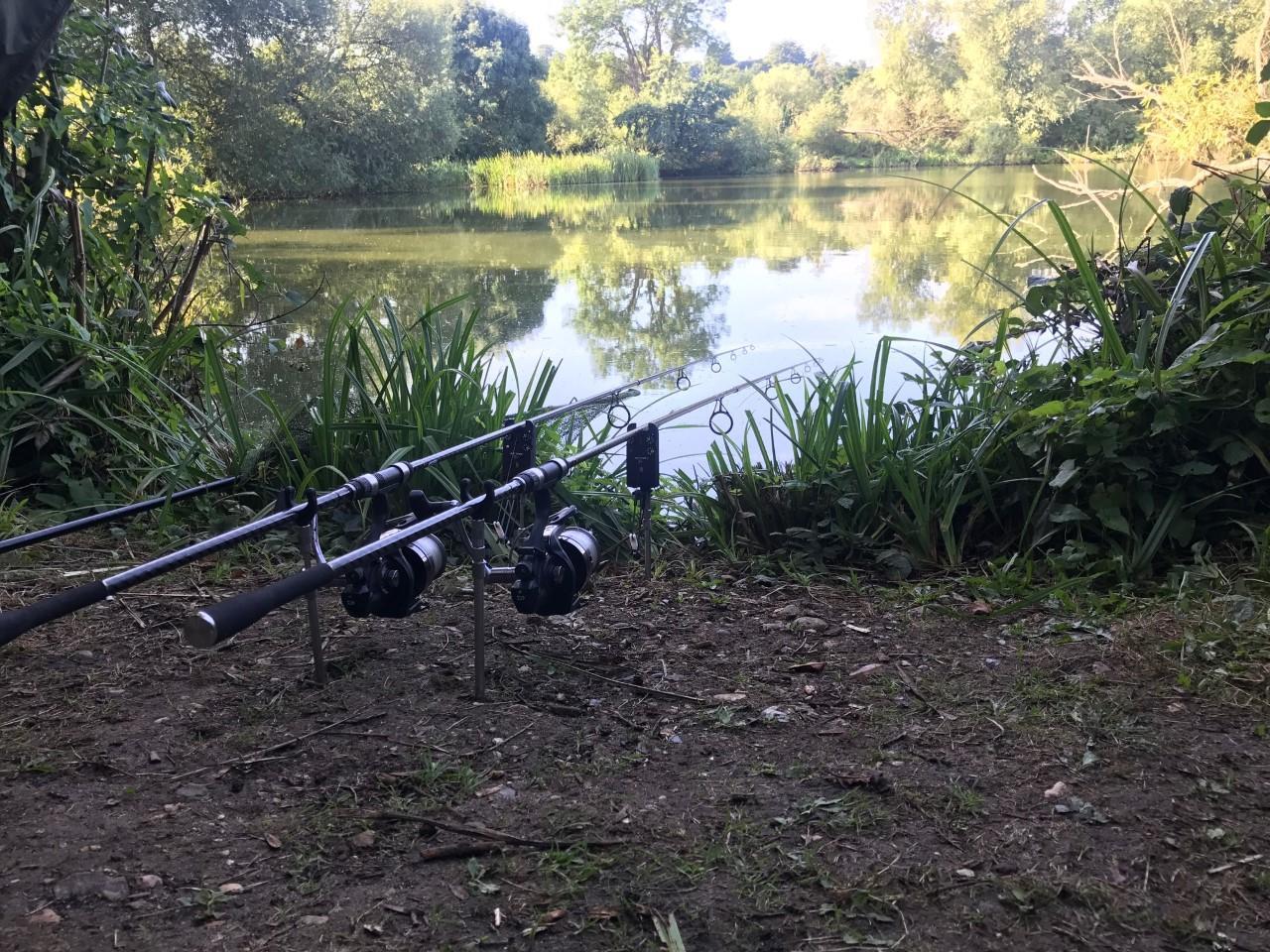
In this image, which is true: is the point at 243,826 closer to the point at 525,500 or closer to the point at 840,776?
the point at 840,776

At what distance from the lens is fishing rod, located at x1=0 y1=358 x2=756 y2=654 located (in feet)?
3.33

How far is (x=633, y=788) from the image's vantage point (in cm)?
139

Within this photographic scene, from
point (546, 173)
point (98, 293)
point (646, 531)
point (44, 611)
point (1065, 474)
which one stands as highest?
point (546, 173)

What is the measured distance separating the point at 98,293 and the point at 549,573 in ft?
8.10

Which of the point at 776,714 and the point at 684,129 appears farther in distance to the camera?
the point at 684,129

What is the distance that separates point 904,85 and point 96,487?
18.6m

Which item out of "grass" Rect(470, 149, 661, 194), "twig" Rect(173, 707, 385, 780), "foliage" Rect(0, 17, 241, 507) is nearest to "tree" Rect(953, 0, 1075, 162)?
"grass" Rect(470, 149, 661, 194)

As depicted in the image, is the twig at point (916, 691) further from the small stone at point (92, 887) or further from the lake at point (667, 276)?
the lake at point (667, 276)

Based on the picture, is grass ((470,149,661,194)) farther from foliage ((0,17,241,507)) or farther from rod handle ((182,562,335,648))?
rod handle ((182,562,335,648))

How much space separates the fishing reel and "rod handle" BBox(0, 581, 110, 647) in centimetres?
69

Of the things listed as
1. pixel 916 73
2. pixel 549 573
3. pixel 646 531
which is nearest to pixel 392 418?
pixel 646 531

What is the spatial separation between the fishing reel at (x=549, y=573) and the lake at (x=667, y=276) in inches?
71.3

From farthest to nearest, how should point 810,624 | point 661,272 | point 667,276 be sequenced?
point 661,272, point 667,276, point 810,624

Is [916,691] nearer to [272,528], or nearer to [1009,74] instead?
[272,528]
